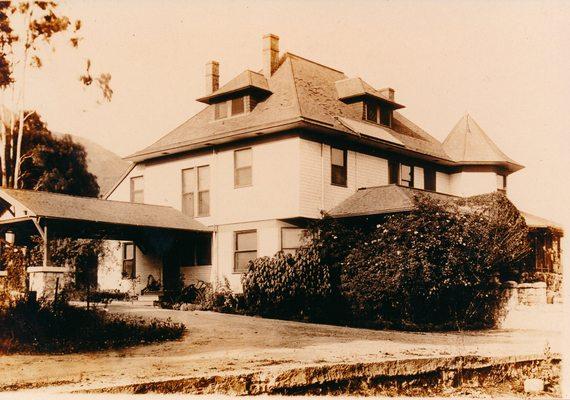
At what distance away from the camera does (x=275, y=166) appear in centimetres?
1894

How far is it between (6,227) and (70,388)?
12.6m

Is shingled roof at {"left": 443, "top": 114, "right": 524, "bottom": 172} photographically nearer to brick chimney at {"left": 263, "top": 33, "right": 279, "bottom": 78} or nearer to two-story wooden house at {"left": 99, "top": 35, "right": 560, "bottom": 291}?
two-story wooden house at {"left": 99, "top": 35, "right": 560, "bottom": 291}

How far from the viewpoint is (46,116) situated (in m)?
13.8

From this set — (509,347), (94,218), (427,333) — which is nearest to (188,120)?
(94,218)

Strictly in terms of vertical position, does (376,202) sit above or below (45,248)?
above

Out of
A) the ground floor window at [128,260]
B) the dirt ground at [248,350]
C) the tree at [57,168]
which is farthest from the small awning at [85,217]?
the tree at [57,168]

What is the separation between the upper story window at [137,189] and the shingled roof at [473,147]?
1261cm

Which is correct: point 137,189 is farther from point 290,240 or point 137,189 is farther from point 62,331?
point 62,331

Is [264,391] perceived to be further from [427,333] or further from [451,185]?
[451,185]

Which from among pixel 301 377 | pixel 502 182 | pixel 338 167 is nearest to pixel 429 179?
pixel 502 182

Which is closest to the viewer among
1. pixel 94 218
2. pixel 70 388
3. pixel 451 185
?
pixel 70 388

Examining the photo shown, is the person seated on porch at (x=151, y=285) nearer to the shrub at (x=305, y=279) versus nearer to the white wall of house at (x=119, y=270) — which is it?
the white wall of house at (x=119, y=270)

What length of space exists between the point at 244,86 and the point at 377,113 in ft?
18.2

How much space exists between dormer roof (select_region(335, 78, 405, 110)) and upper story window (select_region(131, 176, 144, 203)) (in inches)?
331
